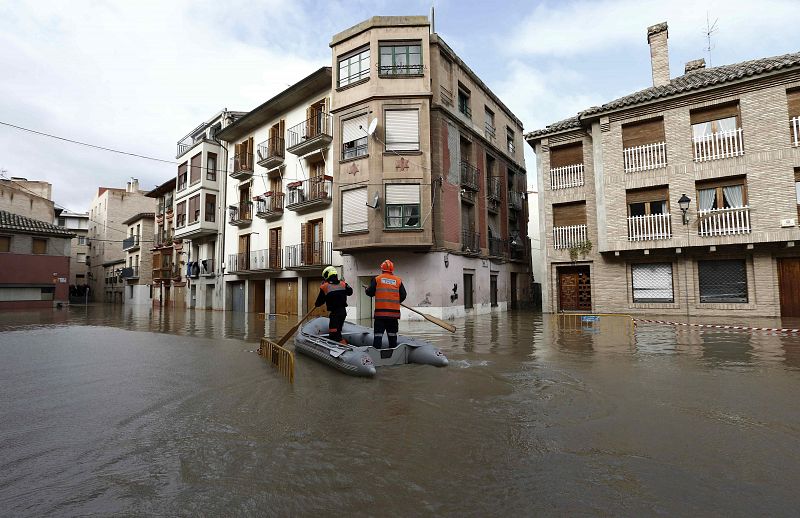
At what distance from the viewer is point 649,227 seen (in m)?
17.6

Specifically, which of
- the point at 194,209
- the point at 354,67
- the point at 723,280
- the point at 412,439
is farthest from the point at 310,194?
the point at 412,439

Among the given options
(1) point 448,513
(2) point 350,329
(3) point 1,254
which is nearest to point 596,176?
(2) point 350,329

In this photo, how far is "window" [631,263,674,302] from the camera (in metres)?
17.9

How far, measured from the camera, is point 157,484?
3.17 metres

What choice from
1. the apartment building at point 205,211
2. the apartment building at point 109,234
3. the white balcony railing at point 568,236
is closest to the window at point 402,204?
the white balcony railing at point 568,236

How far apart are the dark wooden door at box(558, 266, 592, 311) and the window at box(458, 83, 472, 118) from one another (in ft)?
30.1

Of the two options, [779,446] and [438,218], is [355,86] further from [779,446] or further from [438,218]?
[779,446]

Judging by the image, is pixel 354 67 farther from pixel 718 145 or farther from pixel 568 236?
pixel 718 145

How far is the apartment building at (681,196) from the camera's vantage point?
15695mm

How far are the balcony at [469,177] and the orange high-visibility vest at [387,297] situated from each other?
45.3ft

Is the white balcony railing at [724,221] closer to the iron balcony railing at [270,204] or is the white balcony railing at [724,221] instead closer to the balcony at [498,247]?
the balcony at [498,247]

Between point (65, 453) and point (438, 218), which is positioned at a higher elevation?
point (438, 218)

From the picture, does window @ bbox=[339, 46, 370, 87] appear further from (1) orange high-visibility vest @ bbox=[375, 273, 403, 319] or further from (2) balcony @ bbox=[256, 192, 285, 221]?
(1) orange high-visibility vest @ bbox=[375, 273, 403, 319]

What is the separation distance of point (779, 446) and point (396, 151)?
637 inches
